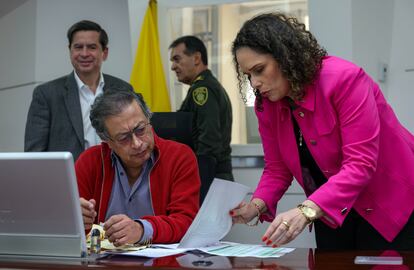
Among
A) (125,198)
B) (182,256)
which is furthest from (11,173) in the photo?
(125,198)

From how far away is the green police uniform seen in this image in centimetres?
420

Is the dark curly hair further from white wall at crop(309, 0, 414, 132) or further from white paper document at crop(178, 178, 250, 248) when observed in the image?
white wall at crop(309, 0, 414, 132)

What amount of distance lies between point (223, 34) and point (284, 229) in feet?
10.7

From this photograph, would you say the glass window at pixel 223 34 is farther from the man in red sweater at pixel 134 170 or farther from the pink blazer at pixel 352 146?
the pink blazer at pixel 352 146

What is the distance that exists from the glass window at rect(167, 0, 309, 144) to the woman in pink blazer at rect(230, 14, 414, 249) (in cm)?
265

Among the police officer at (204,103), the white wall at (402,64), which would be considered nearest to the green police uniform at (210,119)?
the police officer at (204,103)

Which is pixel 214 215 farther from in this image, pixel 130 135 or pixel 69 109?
pixel 69 109

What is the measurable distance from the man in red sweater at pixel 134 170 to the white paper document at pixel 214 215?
0.88ft

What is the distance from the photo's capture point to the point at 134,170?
8.53ft

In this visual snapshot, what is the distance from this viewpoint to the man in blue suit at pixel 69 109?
3.88m

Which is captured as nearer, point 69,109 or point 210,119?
point 69,109

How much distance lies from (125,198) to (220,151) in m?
1.78

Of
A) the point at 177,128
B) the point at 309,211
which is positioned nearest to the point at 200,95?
the point at 177,128

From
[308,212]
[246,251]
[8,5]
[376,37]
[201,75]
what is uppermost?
[8,5]
